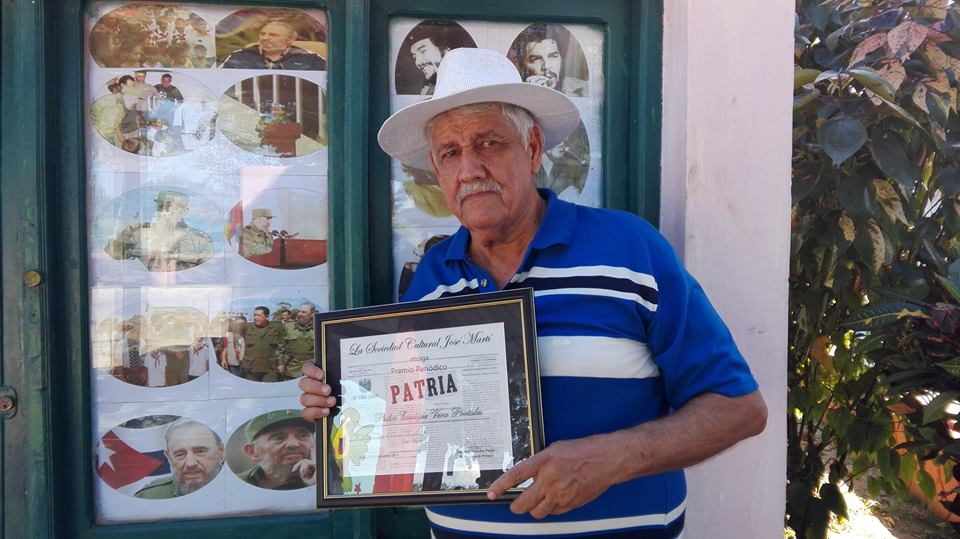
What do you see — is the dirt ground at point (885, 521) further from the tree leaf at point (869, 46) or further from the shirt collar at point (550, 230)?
the shirt collar at point (550, 230)

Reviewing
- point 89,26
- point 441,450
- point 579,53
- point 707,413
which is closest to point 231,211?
point 89,26

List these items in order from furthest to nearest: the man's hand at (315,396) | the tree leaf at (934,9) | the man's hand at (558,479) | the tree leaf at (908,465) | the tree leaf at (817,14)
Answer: the tree leaf at (908,465)
the tree leaf at (817,14)
the tree leaf at (934,9)
the man's hand at (315,396)
the man's hand at (558,479)

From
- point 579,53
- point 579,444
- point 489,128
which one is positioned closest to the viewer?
point 579,444

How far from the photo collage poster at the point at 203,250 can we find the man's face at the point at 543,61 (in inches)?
27.9

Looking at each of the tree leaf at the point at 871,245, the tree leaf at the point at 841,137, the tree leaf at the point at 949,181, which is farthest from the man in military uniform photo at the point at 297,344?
the tree leaf at the point at 949,181

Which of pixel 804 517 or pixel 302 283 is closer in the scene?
pixel 302 283

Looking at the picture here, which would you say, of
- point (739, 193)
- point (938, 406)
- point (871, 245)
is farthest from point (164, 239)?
point (938, 406)

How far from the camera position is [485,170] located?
175 centimetres

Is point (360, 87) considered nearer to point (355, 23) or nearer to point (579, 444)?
point (355, 23)

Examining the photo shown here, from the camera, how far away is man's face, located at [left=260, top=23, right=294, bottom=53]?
2.16 m

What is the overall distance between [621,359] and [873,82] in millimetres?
1397

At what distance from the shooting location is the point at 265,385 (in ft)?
7.20

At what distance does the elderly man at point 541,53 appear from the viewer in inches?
88.2

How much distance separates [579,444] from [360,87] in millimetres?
1347
